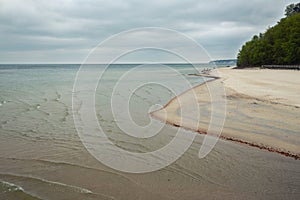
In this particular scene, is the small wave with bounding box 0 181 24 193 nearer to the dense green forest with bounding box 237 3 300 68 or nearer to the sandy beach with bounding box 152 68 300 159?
the sandy beach with bounding box 152 68 300 159

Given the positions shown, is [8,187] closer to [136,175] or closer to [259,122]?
[136,175]

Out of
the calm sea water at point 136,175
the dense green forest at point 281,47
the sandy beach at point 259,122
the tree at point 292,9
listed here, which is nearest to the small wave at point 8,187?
the calm sea water at point 136,175

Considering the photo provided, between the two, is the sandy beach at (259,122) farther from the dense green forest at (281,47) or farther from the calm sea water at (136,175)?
the dense green forest at (281,47)

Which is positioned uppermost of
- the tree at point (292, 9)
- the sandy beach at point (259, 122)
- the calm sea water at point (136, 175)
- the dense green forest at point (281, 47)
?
the tree at point (292, 9)

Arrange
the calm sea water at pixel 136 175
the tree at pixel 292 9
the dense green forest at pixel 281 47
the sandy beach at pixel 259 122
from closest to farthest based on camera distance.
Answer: the calm sea water at pixel 136 175, the sandy beach at pixel 259 122, the dense green forest at pixel 281 47, the tree at pixel 292 9

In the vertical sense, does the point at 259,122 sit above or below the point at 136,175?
above

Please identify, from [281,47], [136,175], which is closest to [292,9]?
[281,47]

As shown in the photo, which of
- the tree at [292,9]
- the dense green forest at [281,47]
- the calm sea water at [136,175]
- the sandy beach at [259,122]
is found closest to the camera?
the calm sea water at [136,175]

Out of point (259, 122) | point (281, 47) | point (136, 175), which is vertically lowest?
point (136, 175)

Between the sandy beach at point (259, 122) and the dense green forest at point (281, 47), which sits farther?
the dense green forest at point (281, 47)

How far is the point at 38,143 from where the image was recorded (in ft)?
25.8

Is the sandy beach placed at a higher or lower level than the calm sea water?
higher

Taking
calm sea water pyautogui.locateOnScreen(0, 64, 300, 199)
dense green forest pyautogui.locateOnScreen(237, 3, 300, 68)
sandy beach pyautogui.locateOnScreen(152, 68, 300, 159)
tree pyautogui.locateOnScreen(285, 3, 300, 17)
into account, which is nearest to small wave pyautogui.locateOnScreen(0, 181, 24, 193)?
calm sea water pyautogui.locateOnScreen(0, 64, 300, 199)

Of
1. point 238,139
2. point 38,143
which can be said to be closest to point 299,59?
point 238,139
